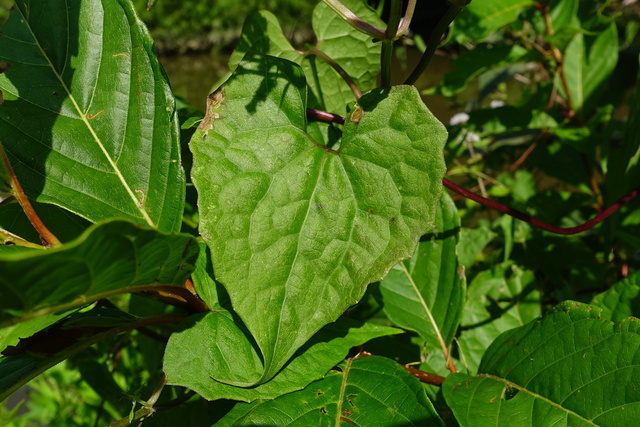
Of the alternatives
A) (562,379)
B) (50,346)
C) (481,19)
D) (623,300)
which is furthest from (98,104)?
(481,19)

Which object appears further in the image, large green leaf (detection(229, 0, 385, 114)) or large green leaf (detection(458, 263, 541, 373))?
large green leaf (detection(458, 263, 541, 373))

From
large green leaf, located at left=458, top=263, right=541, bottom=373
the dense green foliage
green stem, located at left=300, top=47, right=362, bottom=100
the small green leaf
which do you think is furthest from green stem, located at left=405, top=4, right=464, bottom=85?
the small green leaf

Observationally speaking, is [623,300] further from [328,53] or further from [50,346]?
[50,346]

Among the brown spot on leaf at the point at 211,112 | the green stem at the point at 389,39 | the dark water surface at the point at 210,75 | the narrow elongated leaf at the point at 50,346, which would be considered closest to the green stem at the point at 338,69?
the green stem at the point at 389,39

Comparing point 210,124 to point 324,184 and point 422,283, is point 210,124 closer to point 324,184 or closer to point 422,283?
point 324,184

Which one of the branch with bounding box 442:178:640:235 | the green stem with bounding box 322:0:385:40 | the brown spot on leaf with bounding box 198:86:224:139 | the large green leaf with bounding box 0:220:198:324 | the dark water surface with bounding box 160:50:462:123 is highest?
the green stem with bounding box 322:0:385:40

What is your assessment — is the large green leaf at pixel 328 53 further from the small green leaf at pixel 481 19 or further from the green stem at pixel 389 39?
the small green leaf at pixel 481 19

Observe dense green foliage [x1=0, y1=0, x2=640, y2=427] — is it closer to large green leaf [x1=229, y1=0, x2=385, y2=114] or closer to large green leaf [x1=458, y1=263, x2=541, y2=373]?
large green leaf [x1=229, y1=0, x2=385, y2=114]
